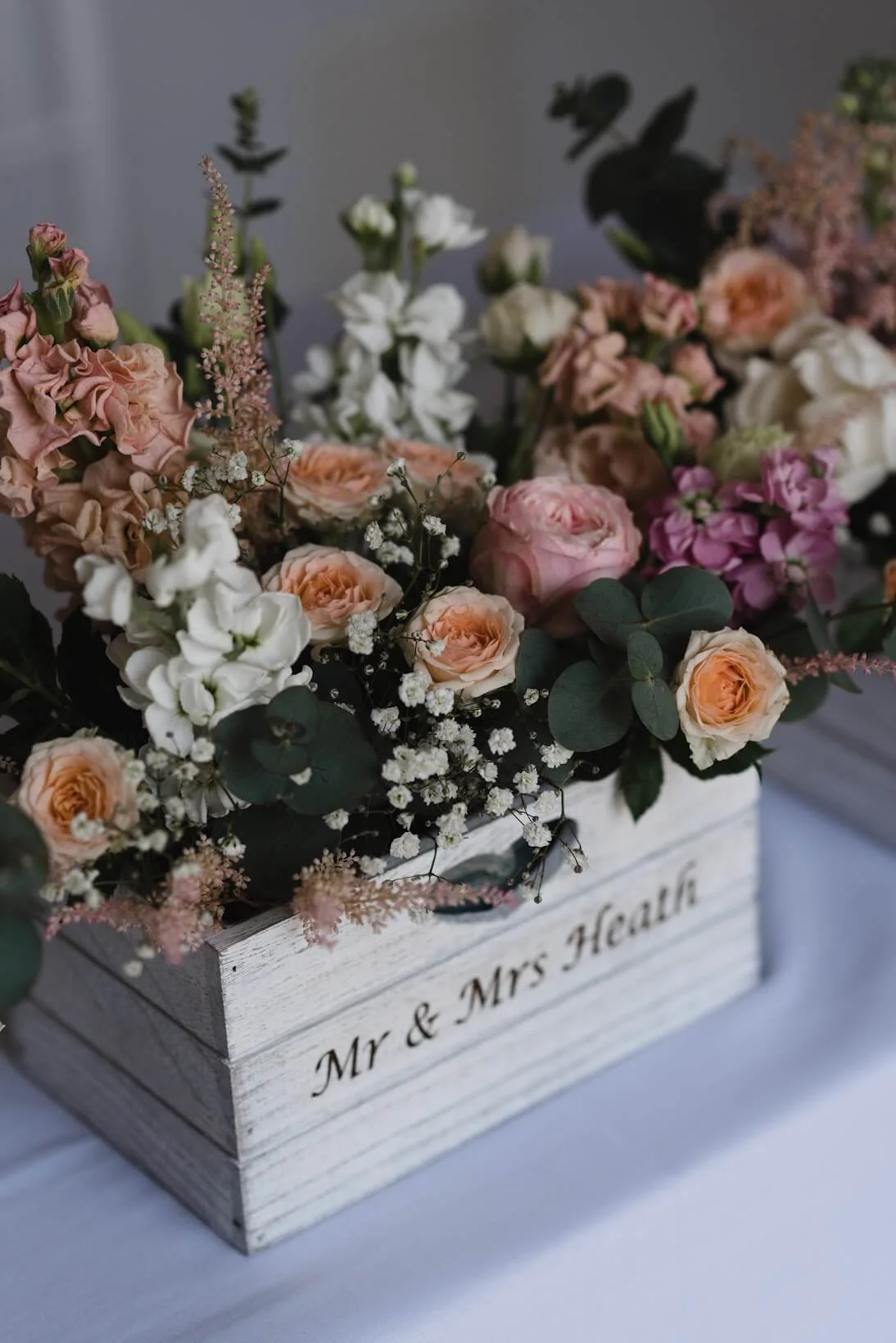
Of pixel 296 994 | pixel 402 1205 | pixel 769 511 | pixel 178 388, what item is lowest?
pixel 402 1205

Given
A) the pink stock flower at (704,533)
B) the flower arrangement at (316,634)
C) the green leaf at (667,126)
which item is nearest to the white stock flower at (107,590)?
the flower arrangement at (316,634)

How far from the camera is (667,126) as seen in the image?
123 centimetres

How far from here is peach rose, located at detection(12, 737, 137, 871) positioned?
2.07 ft

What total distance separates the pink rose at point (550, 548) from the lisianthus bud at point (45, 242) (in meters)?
0.25

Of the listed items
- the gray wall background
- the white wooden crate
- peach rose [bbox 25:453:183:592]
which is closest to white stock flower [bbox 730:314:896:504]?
the white wooden crate

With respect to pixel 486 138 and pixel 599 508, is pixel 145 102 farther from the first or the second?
pixel 599 508

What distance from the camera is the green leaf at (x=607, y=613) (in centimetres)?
74

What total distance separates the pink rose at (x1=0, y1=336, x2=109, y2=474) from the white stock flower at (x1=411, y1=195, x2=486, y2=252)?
0.36 meters

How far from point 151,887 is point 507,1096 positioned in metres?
0.30

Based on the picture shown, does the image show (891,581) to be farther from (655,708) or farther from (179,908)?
(179,908)

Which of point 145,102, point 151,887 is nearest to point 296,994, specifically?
point 151,887

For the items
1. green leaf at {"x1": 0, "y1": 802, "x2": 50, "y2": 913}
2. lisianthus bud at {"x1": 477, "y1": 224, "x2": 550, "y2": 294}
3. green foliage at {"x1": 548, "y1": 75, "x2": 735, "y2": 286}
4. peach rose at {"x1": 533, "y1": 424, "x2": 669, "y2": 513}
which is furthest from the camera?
green foliage at {"x1": 548, "y1": 75, "x2": 735, "y2": 286}

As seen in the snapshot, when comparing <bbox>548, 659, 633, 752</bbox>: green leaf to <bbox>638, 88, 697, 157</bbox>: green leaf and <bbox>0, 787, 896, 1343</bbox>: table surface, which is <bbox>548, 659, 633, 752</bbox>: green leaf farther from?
<bbox>638, 88, 697, 157</bbox>: green leaf

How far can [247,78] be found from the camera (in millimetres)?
2152
